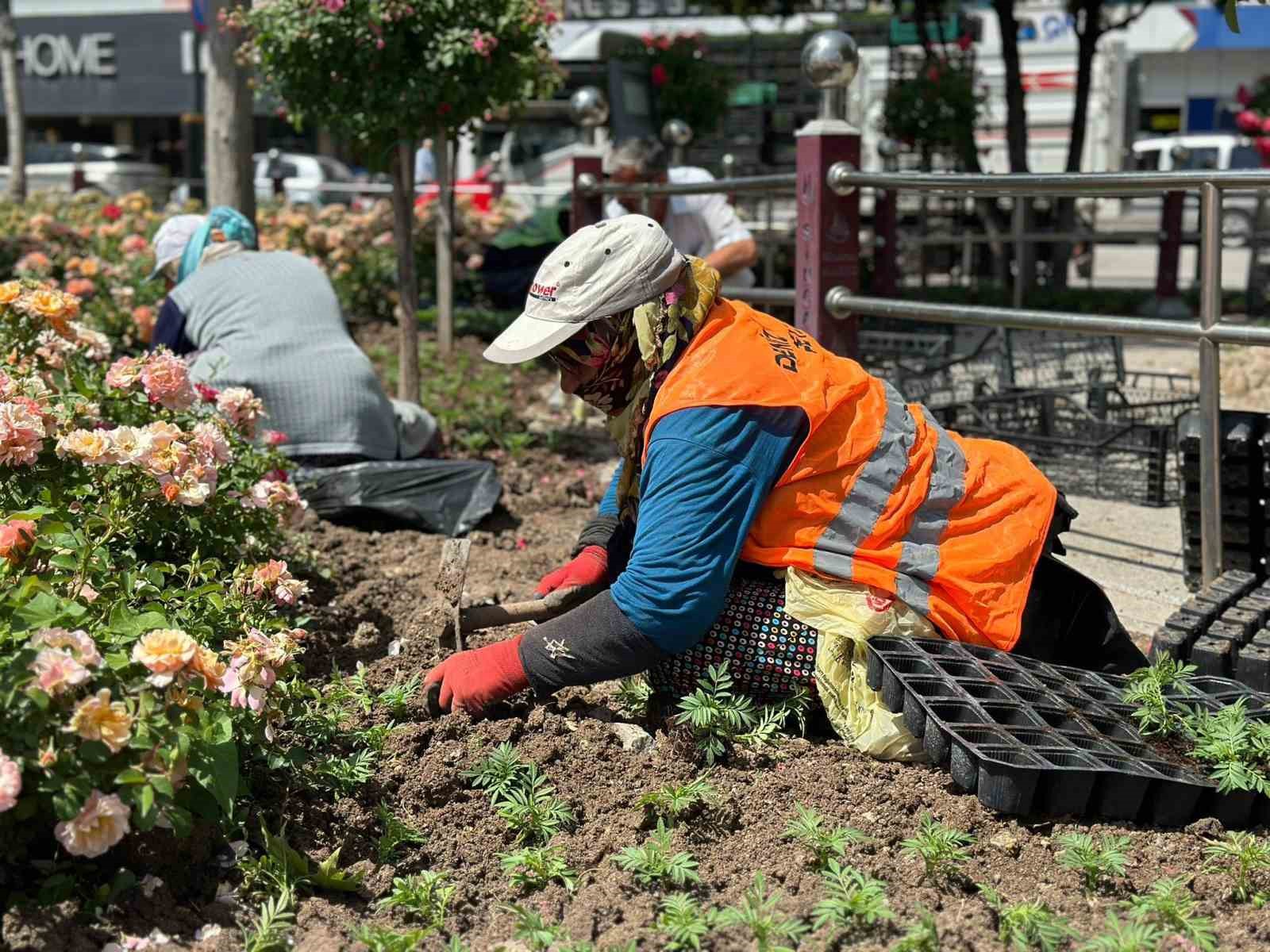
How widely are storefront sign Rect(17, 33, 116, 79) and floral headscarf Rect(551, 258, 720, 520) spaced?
3652cm

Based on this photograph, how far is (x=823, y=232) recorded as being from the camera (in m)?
4.48

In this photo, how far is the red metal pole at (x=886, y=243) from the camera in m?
10.6

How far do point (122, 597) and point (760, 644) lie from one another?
4.03 feet

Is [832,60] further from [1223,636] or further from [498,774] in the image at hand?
[498,774]

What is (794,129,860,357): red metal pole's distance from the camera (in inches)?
175

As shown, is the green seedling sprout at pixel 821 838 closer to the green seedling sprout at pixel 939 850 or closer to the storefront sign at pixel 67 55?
the green seedling sprout at pixel 939 850

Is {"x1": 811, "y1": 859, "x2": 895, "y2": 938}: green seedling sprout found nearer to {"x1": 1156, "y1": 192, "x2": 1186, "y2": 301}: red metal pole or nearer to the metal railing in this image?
the metal railing

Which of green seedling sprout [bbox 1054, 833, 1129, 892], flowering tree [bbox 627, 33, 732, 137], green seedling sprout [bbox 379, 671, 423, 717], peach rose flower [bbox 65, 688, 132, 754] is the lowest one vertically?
green seedling sprout [bbox 1054, 833, 1129, 892]

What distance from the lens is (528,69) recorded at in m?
7.12

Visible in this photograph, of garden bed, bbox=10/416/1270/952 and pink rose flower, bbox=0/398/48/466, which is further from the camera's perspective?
pink rose flower, bbox=0/398/48/466

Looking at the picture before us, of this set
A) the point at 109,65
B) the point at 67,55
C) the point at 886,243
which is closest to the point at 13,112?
the point at 886,243

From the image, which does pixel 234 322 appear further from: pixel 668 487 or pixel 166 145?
pixel 166 145

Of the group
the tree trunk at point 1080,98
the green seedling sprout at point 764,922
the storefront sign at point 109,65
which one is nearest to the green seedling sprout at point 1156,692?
the green seedling sprout at point 764,922

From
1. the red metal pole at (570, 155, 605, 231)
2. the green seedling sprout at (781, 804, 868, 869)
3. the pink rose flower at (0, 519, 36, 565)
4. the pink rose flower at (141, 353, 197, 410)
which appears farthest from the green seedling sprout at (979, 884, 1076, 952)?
the red metal pole at (570, 155, 605, 231)
